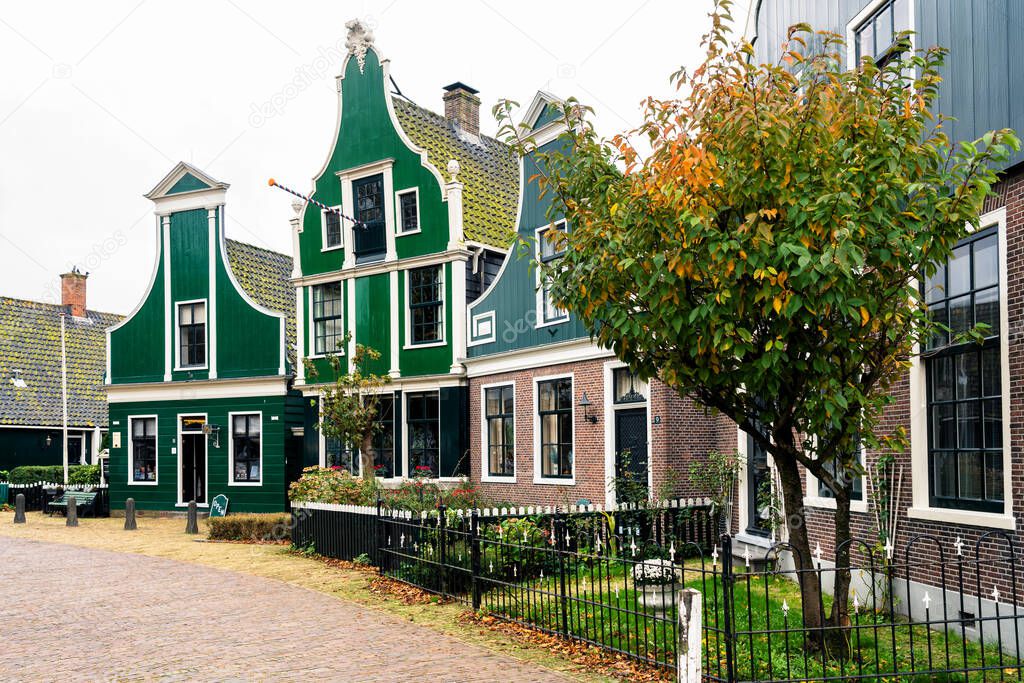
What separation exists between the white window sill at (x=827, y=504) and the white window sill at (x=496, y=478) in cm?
855

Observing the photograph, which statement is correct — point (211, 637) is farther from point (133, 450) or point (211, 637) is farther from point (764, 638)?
point (133, 450)

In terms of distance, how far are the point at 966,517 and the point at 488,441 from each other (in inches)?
502

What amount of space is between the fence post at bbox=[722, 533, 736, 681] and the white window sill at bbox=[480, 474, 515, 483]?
13.1 meters

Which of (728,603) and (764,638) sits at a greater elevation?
(728,603)

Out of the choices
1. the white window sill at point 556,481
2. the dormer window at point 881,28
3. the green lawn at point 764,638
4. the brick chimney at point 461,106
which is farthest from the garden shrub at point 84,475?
the dormer window at point 881,28

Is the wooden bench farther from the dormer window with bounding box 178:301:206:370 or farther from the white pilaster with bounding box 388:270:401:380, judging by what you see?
the white pilaster with bounding box 388:270:401:380

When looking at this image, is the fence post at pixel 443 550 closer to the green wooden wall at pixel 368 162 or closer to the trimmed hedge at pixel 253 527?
the trimmed hedge at pixel 253 527

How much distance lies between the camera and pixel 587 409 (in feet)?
59.3

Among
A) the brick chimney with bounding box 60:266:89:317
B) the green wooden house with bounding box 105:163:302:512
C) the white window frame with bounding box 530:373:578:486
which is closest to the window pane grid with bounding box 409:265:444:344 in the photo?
the white window frame with bounding box 530:373:578:486

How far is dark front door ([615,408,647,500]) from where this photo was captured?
1688 cm

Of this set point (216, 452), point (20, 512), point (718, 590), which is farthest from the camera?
point (216, 452)

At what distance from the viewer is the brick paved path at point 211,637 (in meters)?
8.38

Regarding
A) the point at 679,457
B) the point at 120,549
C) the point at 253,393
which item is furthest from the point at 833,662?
the point at 253,393

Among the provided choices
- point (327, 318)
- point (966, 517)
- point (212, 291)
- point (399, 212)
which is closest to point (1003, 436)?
point (966, 517)
